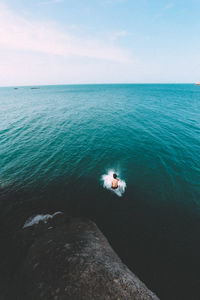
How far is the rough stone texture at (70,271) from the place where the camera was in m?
6.36

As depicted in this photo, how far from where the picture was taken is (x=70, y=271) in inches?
280

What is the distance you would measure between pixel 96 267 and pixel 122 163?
15.1 meters

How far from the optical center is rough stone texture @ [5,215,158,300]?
250 inches

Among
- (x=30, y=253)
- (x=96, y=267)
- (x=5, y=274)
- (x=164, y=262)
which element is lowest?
(x=164, y=262)

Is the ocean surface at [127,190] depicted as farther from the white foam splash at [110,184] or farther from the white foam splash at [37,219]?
the white foam splash at [37,219]

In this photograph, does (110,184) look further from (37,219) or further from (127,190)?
(37,219)

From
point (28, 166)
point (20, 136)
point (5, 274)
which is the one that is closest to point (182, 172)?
point (5, 274)

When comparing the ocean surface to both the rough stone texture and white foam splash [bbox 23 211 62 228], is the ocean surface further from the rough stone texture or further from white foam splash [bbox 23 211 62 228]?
the rough stone texture

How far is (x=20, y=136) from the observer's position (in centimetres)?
2966

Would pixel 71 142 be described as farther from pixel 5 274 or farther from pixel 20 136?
pixel 5 274

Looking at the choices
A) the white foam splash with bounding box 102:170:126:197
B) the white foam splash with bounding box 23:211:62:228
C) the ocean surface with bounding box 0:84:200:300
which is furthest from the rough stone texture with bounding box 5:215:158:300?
the white foam splash with bounding box 102:170:126:197

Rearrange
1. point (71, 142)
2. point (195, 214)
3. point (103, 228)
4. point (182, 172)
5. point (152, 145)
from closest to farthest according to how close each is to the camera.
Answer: point (103, 228), point (195, 214), point (182, 172), point (152, 145), point (71, 142)

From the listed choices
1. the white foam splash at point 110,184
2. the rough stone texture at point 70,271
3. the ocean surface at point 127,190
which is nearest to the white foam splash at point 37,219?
the ocean surface at point 127,190

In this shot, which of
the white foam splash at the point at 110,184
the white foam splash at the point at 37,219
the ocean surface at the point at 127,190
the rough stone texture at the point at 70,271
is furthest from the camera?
the white foam splash at the point at 110,184
